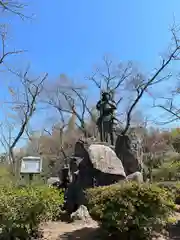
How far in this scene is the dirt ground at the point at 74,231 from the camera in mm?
5703

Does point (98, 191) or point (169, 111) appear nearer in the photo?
point (98, 191)

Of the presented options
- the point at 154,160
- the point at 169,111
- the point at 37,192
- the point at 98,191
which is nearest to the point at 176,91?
the point at 169,111

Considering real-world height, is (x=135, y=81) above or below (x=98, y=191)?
above

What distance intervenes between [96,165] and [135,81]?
13.8 m

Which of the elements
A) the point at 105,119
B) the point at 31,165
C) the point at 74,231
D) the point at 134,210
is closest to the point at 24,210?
the point at 74,231

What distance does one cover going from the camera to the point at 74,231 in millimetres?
6148

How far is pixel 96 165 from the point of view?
8.50m

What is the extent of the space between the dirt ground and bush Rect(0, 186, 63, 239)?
663 mm

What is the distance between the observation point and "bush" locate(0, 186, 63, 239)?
486cm

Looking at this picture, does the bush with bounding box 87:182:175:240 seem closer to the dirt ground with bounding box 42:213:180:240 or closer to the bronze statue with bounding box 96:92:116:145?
the dirt ground with bounding box 42:213:180:240

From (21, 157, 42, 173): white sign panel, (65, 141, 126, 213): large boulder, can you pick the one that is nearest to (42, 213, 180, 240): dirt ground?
(65, 141, 126, 213): large boulder

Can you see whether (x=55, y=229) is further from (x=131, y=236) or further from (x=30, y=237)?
(x=131, y=236)

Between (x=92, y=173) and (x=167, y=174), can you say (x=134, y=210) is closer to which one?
(x=92, y=173)

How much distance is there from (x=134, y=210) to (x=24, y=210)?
1980mm
